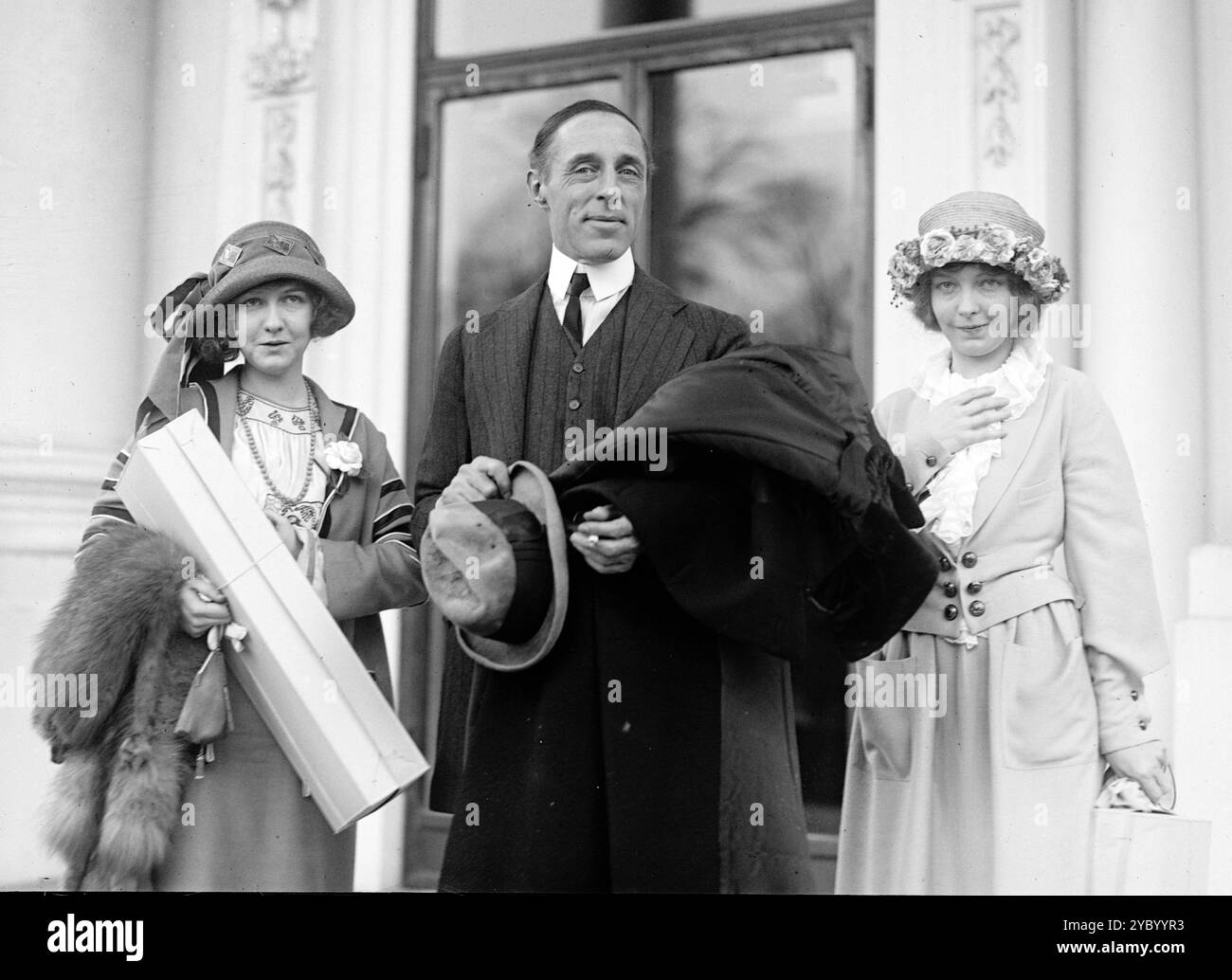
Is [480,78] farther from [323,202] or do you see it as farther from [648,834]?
[648,834]

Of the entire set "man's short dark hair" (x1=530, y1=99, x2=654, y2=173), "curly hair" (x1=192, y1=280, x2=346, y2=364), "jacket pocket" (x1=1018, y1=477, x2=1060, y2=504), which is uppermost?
"man's short dark hair" (x1=530, y1=99, x2=654, y2=173)

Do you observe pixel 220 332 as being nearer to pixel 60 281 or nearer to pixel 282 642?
pixel 282 642

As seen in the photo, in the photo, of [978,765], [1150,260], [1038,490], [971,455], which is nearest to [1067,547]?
[1038,490]

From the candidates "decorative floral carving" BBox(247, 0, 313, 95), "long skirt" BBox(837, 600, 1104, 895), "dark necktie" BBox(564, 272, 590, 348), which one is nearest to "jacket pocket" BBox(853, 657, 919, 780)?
"long skirt" BBox(837, 600, 1104, 895)

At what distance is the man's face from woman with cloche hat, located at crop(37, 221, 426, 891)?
50 centimetres

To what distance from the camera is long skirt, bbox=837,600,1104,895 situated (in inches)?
104

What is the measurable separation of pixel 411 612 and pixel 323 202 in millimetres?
1112

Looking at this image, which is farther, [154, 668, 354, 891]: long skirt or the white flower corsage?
the white flower corsage

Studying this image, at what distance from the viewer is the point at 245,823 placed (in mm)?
2746

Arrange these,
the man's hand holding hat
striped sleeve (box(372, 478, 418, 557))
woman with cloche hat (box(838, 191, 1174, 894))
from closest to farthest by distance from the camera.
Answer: the man's hand holding hat → woman with cloche hat (box(838, 191, 1174, 894)) → striped sleeve (box(372, 478, 418, 557))

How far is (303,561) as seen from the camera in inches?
108

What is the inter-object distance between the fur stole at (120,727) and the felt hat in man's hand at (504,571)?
1.88 feet

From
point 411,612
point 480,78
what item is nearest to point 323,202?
point 480,78

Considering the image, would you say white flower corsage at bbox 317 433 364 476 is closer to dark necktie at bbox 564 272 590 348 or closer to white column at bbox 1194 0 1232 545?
dark necktie at bbox 564 272 590 348
